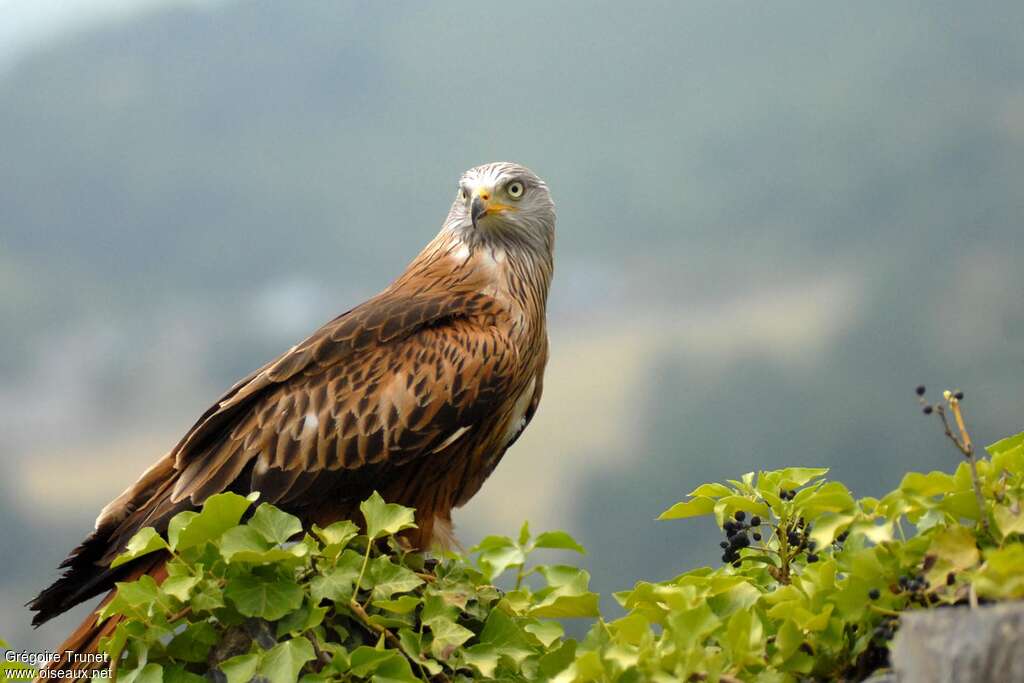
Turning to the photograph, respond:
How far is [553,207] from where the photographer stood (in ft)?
20.2

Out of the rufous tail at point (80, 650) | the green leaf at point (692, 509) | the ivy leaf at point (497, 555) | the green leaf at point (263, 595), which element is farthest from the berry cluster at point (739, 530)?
the rufous tail at point (80, 650)

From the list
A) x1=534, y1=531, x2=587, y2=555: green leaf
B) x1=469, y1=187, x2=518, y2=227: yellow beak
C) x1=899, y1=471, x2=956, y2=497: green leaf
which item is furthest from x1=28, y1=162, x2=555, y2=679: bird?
x1=899, y1=471, x2=956, y2=497: green leaf

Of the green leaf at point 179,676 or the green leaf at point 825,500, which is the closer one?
the green leaf at point 825,500

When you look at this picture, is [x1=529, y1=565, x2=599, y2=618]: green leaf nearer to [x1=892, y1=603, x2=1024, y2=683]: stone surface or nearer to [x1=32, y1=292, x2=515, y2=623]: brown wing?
[x1=32, y1=292, x2=515, y2=623]: brown wing

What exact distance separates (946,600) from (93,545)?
360cm

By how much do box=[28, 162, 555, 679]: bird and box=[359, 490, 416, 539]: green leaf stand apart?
3.29 ft

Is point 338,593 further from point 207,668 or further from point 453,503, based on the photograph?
point 453,503

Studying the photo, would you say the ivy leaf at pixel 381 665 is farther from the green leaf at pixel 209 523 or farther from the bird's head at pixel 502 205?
the bird's head at pixel 502 205

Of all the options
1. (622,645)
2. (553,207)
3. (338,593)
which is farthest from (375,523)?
(553,207)

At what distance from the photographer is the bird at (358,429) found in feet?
16.3

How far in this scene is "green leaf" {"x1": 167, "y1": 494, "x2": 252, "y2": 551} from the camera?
148 inches

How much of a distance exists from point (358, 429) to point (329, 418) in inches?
6.0

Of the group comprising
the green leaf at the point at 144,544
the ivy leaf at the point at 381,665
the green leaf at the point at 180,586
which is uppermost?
the green leaf at the point at 144,544

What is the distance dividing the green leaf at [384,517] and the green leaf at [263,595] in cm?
31
